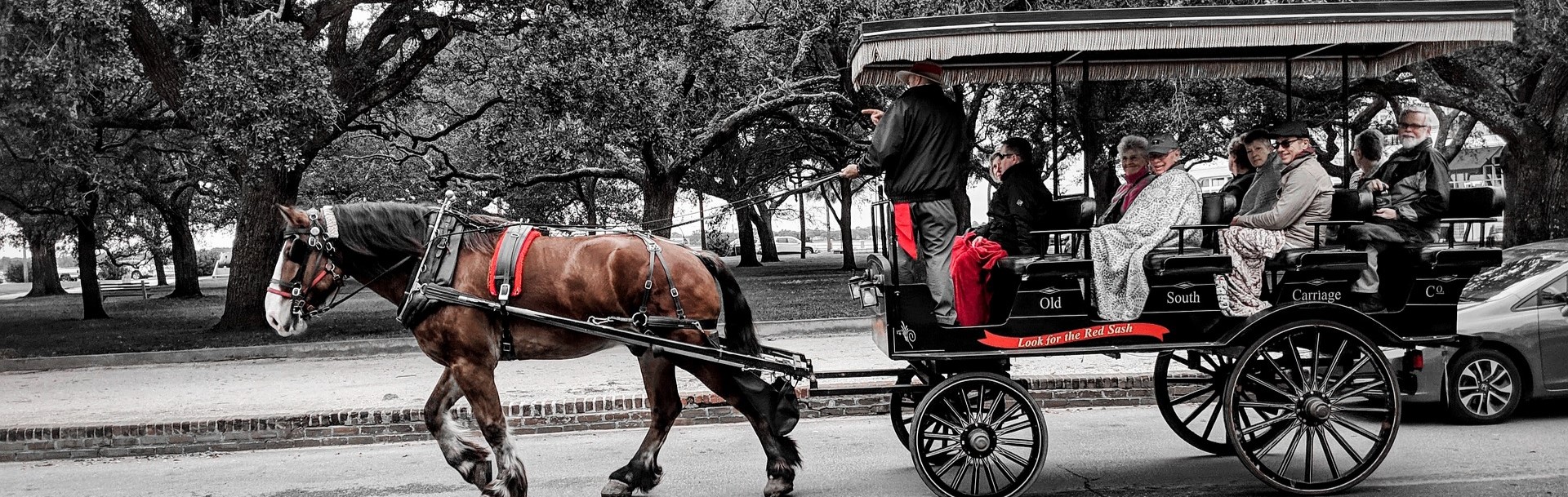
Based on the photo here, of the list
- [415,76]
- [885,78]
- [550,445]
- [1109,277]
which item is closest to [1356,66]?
[1109,277]

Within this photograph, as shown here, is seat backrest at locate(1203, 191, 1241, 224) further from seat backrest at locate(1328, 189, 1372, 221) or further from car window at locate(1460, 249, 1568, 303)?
car window at locate(1460, 249, 1568, 303)

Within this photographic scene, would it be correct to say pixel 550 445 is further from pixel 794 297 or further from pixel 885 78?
pixel 794 297

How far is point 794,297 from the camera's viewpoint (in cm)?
1998

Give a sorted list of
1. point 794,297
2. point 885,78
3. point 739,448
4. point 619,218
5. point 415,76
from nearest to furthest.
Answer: point 885,78 < point 739,448 < point 415,76 < point 794,297 < point 619,218

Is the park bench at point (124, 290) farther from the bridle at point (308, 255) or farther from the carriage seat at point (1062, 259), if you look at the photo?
the carriage seat at point (1062, 259)

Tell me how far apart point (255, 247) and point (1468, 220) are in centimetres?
1459

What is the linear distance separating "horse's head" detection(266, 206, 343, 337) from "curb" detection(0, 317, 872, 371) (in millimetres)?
7070

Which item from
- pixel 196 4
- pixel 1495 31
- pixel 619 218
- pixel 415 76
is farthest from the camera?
pixel 619 218

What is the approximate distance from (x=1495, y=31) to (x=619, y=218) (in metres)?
30.0

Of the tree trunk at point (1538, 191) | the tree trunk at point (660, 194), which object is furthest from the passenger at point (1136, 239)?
the tree trunk at point (660, 194)

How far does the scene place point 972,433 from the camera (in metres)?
5.25

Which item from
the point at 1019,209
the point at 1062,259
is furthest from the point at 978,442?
the point at 1019,209

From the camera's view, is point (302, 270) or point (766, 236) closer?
point (302, 270)

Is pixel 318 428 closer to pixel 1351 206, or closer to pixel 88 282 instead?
pixel 1351 206
